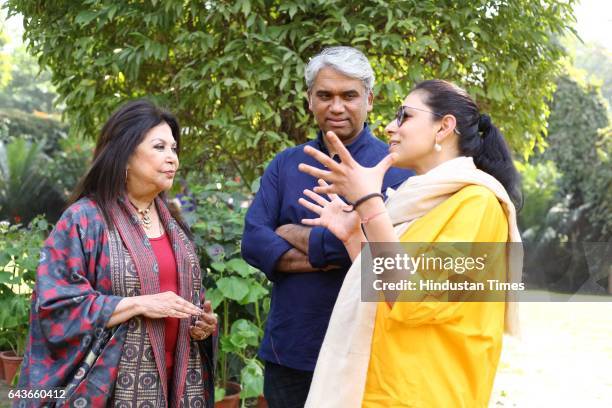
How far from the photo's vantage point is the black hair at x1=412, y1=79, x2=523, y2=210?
1878 millimetres

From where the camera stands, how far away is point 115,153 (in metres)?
2.31

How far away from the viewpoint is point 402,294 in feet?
5.40

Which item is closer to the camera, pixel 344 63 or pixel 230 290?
pixel 344 63

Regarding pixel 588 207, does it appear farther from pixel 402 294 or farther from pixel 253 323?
pixel 402 294

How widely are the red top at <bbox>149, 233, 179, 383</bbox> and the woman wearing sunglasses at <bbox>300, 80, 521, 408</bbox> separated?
2.14 feet

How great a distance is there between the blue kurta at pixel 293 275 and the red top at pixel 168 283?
0.85 ft

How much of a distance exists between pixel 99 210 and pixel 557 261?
12.7 meters

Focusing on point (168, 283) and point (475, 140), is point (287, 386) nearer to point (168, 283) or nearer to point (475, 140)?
point (168, 283)

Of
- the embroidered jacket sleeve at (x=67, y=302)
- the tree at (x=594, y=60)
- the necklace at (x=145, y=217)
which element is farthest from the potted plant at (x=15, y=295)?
the tree at (x=594, y=60)

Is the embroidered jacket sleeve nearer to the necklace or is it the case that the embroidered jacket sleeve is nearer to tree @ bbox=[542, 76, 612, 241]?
the necklace

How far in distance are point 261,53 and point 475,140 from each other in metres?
2.66

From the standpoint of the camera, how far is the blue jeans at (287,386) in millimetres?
2301

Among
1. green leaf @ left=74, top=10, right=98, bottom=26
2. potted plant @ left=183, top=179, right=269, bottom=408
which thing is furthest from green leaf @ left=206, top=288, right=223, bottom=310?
green leaf @ left=74, top=10, right=98, bottom=26

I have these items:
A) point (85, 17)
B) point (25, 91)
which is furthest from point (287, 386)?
point (25, 91)
